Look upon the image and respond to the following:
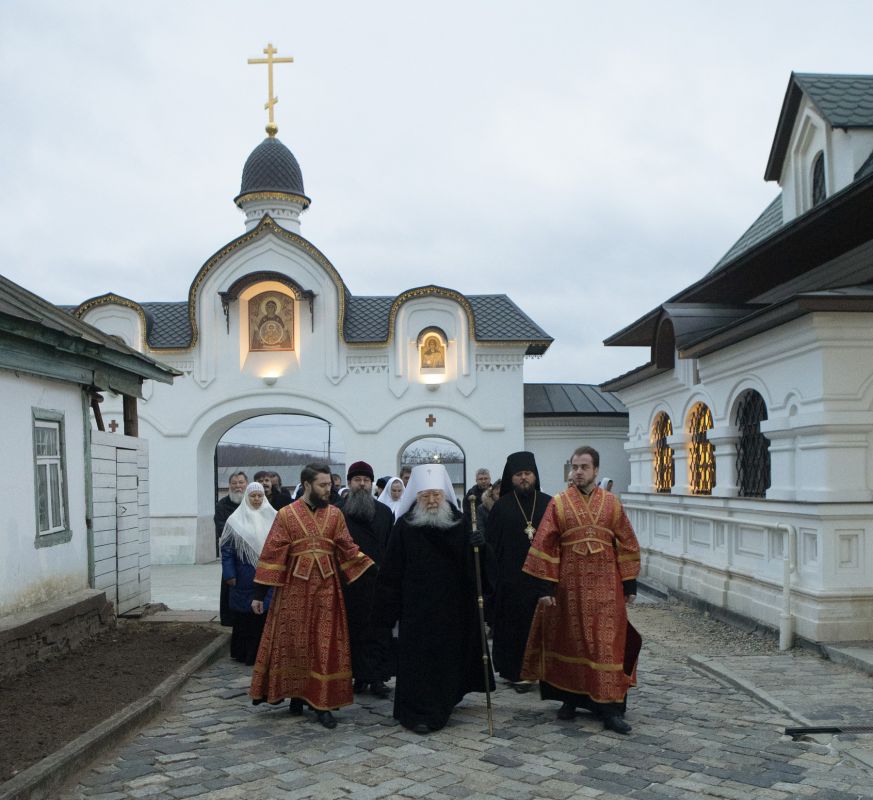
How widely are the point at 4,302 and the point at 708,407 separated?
756 cm

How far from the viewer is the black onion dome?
23.1 metres

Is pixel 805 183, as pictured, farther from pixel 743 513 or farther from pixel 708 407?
pixel 743 513

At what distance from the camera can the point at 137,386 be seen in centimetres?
1070

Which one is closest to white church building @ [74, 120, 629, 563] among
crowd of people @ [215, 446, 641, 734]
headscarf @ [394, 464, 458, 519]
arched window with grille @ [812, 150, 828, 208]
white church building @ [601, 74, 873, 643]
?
white church building @ [601, 74, 873, 643]

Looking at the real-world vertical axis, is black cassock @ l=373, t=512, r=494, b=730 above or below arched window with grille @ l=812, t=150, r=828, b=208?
below

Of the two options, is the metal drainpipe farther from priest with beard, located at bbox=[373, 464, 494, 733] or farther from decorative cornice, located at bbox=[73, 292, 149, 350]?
decorative cornice, located at bbox=[73, 292, 149, 350]

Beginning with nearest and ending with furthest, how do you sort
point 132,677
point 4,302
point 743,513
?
point 132,677 → point 4,302 → point 743,513

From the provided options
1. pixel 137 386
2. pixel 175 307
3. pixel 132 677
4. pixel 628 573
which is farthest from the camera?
pixel 175 307

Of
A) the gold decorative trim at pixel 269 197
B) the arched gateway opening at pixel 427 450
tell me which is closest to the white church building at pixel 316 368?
the arched gateway opening at pixel 427 450

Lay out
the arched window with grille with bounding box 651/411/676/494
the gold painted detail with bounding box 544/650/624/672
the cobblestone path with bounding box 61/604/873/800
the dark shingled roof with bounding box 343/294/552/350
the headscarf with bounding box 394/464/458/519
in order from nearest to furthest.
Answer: the cobblestone path with bounding box 61/604/873/800, the gold painted detail with bounding box 544/650/624/672, the headscarf with bounding box 394/464/458/519, the arched window with grille with bounding box 651/411/676/494, the dark shingled roof with bounding box 343/294/552/350

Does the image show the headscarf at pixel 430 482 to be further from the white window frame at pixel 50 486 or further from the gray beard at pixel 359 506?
the white window frame at pixel 50 486

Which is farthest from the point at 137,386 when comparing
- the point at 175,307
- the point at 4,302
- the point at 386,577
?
the point at 175,307

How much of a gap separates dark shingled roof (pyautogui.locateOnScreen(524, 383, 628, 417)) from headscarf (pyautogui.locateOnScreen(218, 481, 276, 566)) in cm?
1178

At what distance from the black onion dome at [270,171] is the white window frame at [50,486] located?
15286 millimetres
